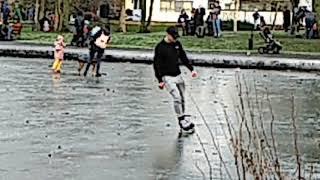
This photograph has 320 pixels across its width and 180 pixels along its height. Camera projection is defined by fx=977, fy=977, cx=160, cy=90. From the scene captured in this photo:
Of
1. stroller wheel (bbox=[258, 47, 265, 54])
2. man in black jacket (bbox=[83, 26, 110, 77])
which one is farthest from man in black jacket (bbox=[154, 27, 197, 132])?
stroller wheel (bbox=[258, 47, 265, 54])

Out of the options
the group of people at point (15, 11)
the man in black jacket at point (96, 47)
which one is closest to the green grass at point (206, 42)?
the group of people at point (15, 11)

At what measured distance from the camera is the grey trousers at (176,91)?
15.8m

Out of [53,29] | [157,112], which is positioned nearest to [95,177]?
[157,112]

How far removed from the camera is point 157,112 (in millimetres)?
18672

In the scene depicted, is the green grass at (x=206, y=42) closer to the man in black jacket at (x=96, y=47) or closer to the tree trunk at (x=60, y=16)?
the tree trunk at (x=60, y=16)

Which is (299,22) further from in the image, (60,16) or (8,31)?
(8,31)

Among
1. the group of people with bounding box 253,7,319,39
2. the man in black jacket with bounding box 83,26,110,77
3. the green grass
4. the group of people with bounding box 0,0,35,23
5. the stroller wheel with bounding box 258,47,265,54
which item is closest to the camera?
the man in black jacket with bounding box 83,26,110,77

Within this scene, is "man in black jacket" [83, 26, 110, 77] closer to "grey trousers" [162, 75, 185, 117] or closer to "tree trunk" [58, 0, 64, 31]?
"grey trousers" [162, 75, 185, 117]

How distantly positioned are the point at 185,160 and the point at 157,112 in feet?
19.2

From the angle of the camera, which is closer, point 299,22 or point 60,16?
point 60,16

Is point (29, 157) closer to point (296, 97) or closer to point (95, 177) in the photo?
point (95, 177)

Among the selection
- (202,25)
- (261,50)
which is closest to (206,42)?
(261,50)

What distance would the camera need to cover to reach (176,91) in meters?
15.9

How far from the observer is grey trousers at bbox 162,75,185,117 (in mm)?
15750
